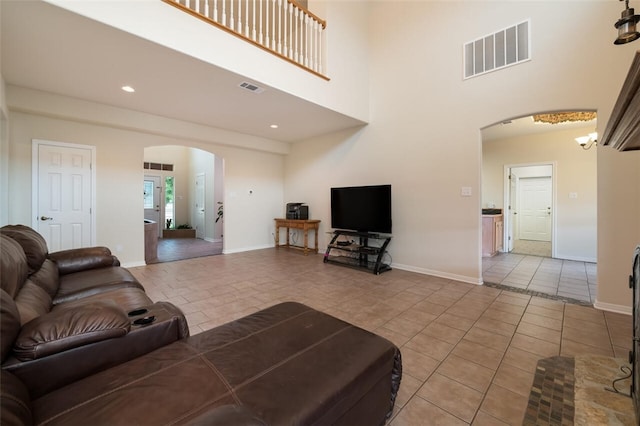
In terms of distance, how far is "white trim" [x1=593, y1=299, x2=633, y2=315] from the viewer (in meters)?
2.80

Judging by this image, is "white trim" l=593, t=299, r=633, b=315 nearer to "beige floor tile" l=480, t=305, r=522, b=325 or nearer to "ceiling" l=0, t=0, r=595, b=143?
"beige floor tile" l=480, t=305, r=522, b=325

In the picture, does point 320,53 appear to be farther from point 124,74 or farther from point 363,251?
point 363,251

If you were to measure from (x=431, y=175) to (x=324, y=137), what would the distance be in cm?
266

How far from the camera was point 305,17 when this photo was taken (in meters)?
4.11

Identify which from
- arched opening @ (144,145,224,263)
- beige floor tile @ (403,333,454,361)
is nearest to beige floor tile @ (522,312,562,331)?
beige floor tile @ (403,333,454,361)

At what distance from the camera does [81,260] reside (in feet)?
8.99

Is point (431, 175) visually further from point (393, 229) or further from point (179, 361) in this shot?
point (179, 361)

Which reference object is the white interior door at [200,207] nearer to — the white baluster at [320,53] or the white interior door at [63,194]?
the white interior door at [63,194]

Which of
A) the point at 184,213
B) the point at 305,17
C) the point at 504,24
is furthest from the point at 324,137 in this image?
the point at 184,213

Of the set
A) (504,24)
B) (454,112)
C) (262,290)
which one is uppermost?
(504,24)

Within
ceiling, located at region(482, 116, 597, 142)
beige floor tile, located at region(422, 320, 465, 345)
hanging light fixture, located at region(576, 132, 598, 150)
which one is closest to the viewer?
beige floor tile, located at region(422, 320, 465, 345)

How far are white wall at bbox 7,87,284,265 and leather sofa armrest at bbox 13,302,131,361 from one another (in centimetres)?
406

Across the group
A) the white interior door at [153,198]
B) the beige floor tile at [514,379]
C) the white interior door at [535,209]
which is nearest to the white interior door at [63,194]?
the white interior door at [153,198]

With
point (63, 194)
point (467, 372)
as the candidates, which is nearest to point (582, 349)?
point (467, 372)
